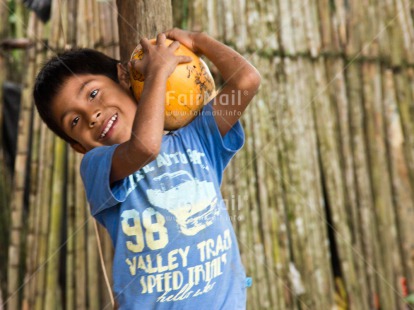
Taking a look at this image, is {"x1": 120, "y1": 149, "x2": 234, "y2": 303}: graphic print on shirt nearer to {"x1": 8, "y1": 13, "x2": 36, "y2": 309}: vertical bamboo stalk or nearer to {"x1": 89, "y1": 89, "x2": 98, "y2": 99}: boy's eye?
{"x1": 89, "y1": 89, "x2": 98, "y2": 99}: boy's eye

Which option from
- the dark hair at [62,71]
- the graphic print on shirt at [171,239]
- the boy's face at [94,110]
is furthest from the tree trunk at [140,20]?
the graphic print on shirt at [171,239]

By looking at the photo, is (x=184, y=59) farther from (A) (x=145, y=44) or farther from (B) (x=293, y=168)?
(B) (x=293, y=168)

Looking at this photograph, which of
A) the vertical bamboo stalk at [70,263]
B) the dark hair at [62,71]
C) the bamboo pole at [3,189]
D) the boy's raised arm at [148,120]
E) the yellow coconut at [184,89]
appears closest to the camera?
the boy's raised arm at [148,120]

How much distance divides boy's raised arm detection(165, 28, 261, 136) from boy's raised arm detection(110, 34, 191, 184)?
12 centimetres

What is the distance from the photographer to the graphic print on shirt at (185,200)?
61.0 inches

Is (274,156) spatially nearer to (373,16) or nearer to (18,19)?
(373,16)

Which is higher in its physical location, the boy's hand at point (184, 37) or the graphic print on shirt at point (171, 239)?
the boy's hand at point (184, 37)

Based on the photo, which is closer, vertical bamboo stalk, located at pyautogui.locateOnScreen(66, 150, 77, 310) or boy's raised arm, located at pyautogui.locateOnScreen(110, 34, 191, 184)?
boy's raised arm, located at pyautogui.locateOnScreen(110, 34, 191, 184)

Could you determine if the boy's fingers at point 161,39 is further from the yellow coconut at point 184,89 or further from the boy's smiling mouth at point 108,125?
the boy's smiling mouth at point 108,125

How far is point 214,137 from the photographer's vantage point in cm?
165

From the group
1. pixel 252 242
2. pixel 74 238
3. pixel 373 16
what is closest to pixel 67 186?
pixel 74 238

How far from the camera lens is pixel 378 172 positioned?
9.91 ft

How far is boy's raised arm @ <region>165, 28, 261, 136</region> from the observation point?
64.8 inches

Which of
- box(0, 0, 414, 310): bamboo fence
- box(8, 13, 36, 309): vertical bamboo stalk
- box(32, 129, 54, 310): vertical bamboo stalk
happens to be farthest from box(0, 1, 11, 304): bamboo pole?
box(32, 129, 54, 310): vertical bamboo stalk
